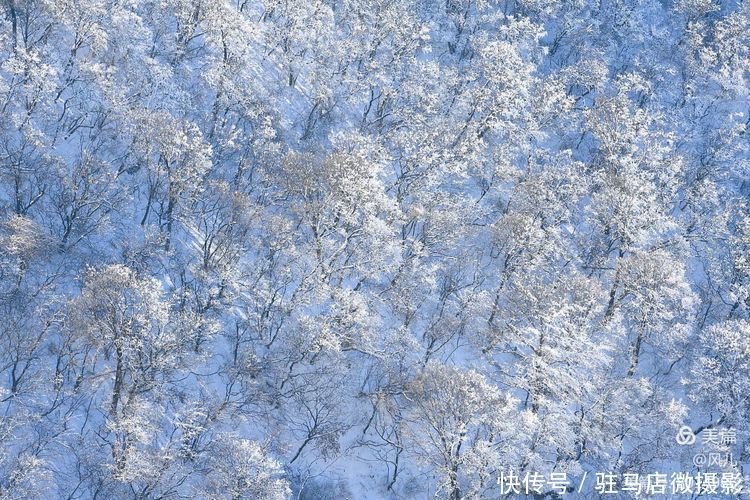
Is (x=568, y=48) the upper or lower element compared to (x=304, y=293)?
upper

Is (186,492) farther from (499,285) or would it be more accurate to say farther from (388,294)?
(499,285)

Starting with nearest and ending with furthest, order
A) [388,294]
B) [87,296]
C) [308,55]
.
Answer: [87,296] < [388,294] < [308,55]

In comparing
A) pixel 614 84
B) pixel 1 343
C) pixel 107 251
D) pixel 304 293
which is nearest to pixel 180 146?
pixel 107 251

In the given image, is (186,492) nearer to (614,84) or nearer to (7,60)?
(7,60)

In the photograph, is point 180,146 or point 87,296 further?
point 180,146

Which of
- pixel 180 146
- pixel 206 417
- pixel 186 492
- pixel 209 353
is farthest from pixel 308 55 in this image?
pixel 186 492

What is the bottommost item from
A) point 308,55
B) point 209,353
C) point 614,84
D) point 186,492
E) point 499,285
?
point 186,492

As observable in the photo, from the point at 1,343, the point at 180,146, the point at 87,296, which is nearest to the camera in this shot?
the point at 87,296
